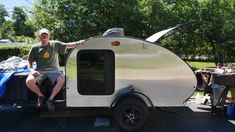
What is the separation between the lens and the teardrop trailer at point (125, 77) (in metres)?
7.30

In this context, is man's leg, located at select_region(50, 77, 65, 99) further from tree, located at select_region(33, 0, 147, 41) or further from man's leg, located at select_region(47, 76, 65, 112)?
tree, located at select_region(33, 0, 147, 41)

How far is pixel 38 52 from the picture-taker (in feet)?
25.6

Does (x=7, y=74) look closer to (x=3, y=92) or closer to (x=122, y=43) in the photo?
(x=3, y=92)

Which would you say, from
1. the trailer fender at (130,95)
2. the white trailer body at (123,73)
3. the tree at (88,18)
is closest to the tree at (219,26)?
the tree at (88,18)

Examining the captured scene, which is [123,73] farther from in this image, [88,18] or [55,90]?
[88,18]

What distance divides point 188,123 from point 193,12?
12.6 meters

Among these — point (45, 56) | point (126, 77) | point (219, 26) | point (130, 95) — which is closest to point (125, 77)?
point (126, 77)

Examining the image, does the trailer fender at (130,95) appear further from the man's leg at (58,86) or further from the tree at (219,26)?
the tree at (219,26)

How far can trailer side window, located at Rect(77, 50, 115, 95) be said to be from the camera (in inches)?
289

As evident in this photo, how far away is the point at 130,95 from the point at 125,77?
34cm

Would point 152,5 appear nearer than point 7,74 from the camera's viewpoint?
No

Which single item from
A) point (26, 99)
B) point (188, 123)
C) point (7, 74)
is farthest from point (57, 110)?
point (188, 123)

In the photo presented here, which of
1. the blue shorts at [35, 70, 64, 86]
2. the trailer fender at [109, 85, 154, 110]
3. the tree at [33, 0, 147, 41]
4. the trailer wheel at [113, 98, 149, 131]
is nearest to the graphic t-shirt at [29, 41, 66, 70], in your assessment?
the blue shorts at [35, 70, 64, 86]

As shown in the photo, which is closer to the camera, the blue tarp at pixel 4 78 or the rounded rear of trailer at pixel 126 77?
the rounded rear of trailer at pixel 126 77
